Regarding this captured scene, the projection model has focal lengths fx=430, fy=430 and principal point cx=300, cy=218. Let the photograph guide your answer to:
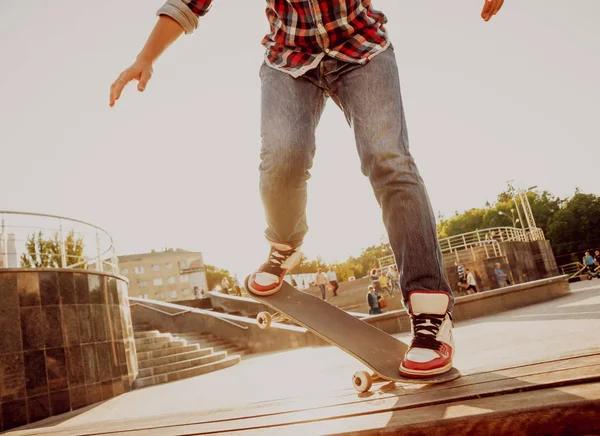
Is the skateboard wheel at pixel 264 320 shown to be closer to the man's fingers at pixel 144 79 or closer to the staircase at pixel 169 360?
the man's fingers at pixel 144 79

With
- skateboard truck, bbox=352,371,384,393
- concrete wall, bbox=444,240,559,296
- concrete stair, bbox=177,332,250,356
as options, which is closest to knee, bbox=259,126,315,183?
skateboard truck, bbox=352,371,384,393

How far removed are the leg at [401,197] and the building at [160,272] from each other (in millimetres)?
79831

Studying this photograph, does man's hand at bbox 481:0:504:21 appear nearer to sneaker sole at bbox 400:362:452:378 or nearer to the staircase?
sneaker sole at bbox 400:362:452:378

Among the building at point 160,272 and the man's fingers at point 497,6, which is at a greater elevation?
the building at point 160,272

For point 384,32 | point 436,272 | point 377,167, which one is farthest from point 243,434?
point 384,32

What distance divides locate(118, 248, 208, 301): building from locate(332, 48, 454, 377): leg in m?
79.8

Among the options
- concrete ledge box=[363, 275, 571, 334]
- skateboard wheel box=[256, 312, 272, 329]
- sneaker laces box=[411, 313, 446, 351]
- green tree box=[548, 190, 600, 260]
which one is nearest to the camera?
sneaker laces box=[411, 313, 446, 351]

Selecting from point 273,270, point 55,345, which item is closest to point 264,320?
point 273,270

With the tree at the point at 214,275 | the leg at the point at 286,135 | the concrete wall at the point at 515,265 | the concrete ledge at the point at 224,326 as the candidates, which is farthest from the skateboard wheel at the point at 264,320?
the tree at the point at 214,275

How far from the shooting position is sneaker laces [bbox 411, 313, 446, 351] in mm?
1754

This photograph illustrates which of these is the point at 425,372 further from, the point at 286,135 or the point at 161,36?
the point at 161,36

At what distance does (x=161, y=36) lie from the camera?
7.47 ft

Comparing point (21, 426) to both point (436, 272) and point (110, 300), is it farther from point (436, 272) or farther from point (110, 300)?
point (436, 272)

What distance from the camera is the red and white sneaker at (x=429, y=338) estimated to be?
1659mm
